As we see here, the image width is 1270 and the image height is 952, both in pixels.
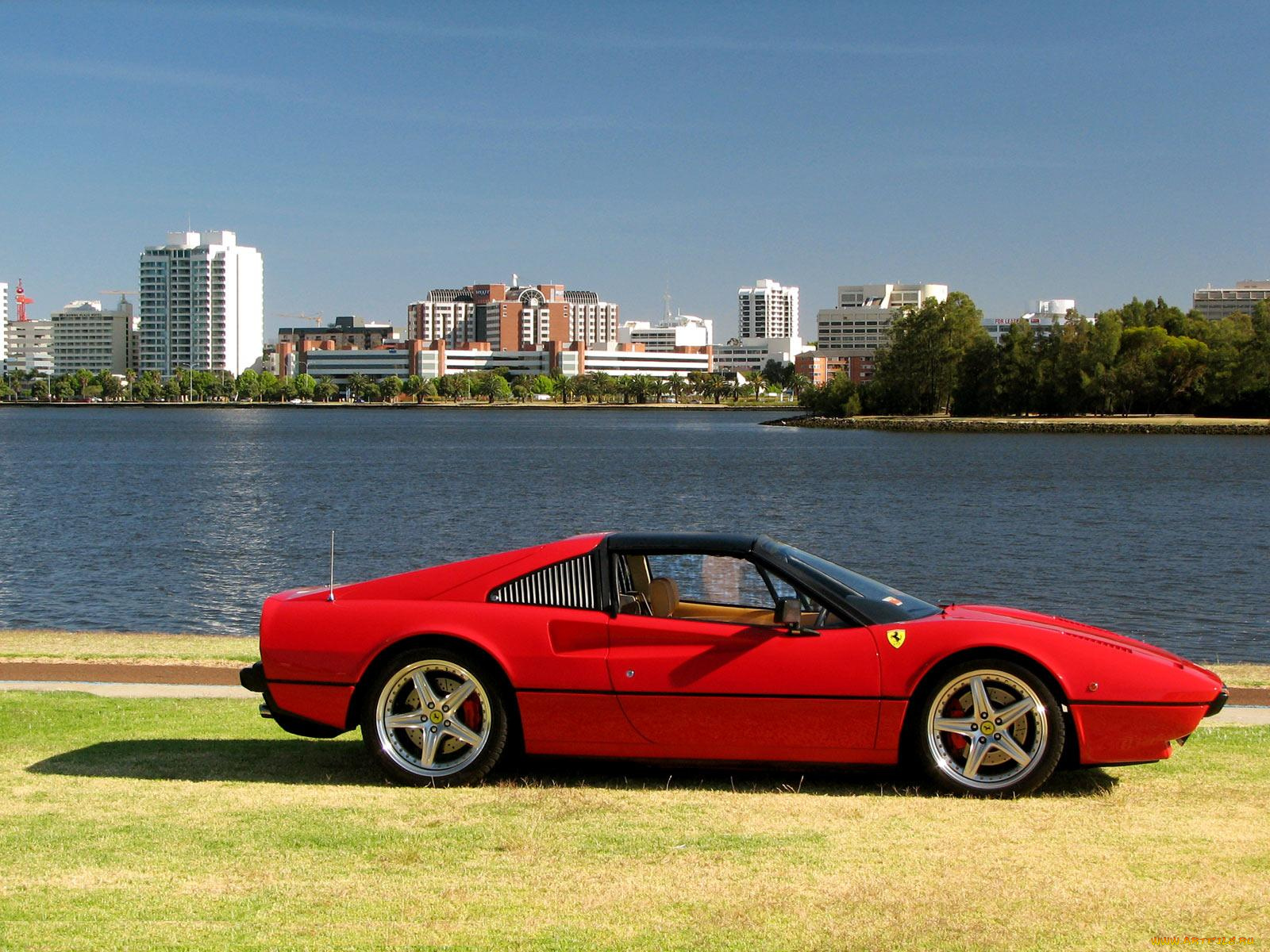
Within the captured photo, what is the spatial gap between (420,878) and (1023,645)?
3.46 metres

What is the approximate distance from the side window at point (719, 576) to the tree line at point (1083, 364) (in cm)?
15507

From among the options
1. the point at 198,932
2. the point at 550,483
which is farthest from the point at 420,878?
the point at 550,483

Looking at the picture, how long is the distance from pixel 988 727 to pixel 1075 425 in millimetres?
151949

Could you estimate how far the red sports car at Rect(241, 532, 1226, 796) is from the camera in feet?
24.2

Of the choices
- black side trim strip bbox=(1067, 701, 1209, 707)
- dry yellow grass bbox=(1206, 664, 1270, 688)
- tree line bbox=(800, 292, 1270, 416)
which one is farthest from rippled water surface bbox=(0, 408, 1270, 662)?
tree line bbox=(800, 292, 1270, 416)

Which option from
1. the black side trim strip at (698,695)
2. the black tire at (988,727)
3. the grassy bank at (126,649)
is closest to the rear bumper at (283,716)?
the black side trim strip at (698,695)

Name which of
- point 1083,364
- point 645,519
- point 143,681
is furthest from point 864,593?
point 1083,364

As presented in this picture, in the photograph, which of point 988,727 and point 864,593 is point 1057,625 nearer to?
point 988,727

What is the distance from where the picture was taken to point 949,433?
152750mm

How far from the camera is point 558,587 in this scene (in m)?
7.79

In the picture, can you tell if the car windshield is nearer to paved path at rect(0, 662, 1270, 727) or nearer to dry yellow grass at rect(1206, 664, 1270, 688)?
paved path at rect(0, 662, 1270, 727)

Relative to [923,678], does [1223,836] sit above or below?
below

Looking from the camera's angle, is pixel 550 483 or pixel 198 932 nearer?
pixel 198 932

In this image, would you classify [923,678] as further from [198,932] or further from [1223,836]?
[198,932]
